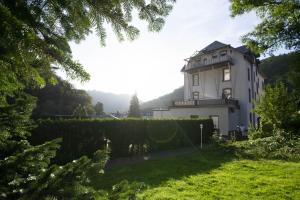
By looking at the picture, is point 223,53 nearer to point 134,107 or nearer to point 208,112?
point 208,112

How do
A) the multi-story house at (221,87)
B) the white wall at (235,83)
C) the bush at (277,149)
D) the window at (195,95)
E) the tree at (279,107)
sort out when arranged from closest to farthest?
1. the bush at (277,149)
2. the tree at (279,107)
3. the multi-story house at (221,87)
4. the white wall at (235,83)
5. the window at (195,95)

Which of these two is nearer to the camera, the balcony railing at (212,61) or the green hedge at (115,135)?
the green hedge at (115,135)

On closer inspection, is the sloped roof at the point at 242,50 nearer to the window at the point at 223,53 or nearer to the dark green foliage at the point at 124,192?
the window at the point at 223,53

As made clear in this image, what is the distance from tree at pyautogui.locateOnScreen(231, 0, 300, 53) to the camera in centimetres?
1214

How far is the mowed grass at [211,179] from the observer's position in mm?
6941

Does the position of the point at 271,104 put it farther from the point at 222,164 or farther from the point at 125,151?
the point at 125,151

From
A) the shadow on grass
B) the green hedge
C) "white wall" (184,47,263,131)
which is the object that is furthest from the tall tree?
"white wall" (184,47,263,131)

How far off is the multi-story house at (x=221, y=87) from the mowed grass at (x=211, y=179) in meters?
20.5

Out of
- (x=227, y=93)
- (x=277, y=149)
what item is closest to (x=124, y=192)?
(x=277, y=149)

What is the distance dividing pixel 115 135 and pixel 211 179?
6.57 m

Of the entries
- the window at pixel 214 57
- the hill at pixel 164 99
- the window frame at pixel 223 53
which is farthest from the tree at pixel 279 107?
the hill at pixel 164 99

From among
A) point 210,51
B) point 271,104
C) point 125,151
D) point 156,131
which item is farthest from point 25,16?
point 210,51

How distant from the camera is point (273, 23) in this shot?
513 inches

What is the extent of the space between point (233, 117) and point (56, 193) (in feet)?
108
